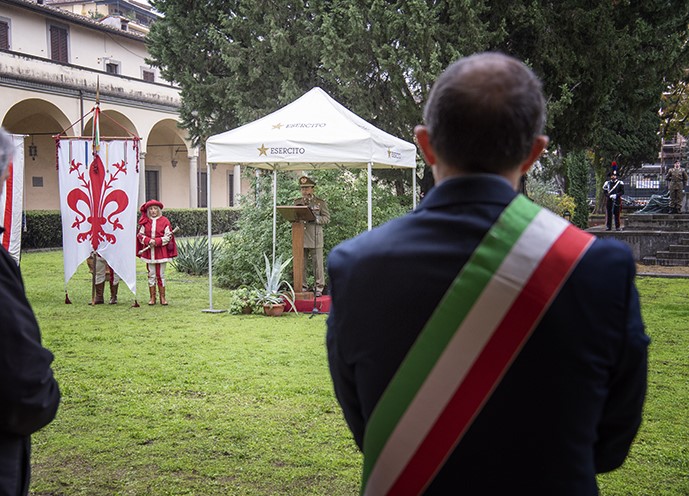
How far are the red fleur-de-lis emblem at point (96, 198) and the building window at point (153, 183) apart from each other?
26036mm

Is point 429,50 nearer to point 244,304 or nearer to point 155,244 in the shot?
point 155,244

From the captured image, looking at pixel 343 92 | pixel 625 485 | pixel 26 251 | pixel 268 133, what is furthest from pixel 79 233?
pixel 26 251

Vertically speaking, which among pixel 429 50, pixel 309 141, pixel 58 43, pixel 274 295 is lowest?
pixel 274 295

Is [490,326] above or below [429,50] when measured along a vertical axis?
below

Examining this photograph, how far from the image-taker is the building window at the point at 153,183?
36.9 meters

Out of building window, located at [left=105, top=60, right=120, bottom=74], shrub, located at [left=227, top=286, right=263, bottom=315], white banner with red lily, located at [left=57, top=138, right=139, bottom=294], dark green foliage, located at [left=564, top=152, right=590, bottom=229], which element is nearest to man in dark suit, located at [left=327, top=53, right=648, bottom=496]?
shrub, located at [left=227, top=286, right=263, bottom=315]

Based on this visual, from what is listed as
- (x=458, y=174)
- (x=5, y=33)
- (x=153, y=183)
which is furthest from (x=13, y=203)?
(x=153, y=183)

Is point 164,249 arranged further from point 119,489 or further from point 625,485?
point 625,485

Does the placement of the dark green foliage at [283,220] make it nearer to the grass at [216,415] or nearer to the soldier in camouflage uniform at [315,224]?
the soldier in camouflage uniform at [315,224]

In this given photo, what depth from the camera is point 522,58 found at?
16.4 meters

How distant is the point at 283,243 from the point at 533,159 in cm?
1208

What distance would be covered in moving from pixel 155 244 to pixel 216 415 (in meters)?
6.51

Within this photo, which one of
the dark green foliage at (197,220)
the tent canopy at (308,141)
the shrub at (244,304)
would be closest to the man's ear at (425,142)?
the tent canopy at (308,141)

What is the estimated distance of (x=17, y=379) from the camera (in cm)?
190
